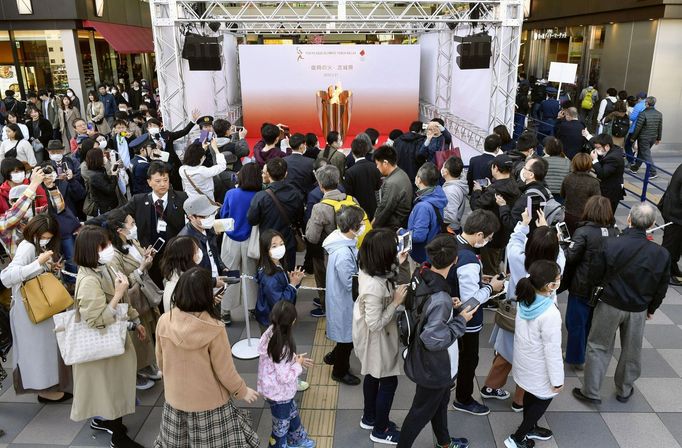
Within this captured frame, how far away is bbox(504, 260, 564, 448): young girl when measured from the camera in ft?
10.5

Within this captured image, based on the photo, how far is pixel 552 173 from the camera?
5.74 meters

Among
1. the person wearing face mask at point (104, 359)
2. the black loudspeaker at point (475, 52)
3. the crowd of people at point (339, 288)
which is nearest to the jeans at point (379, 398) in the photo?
the crowd of people at point (339, 288)

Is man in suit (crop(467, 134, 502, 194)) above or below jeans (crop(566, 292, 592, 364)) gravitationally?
above

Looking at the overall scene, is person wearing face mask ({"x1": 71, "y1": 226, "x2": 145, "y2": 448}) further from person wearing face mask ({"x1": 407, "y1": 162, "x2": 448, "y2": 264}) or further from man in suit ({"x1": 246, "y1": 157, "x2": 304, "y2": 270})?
person wearing face mask ({"x1": 407, "y1": 162, "x2": 448, "y2": 264})

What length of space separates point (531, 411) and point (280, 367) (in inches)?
65.5

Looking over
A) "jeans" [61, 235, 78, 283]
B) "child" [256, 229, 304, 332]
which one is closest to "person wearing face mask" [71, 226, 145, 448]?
"child" [256, 229, 304, 332]

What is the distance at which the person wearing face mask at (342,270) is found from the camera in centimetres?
371

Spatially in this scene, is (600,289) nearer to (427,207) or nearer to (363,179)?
(427,207)

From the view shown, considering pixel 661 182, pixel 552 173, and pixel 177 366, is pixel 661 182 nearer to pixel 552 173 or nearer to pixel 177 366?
pixel 552 173

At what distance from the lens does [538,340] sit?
329 centimetres

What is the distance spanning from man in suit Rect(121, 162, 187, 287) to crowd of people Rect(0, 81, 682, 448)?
0.5 inches

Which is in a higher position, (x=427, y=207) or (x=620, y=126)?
(x=427, y=207)

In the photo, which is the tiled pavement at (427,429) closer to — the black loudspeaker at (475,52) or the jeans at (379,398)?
the jeans at (379,398)

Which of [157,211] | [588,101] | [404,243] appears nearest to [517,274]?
[404,243]
